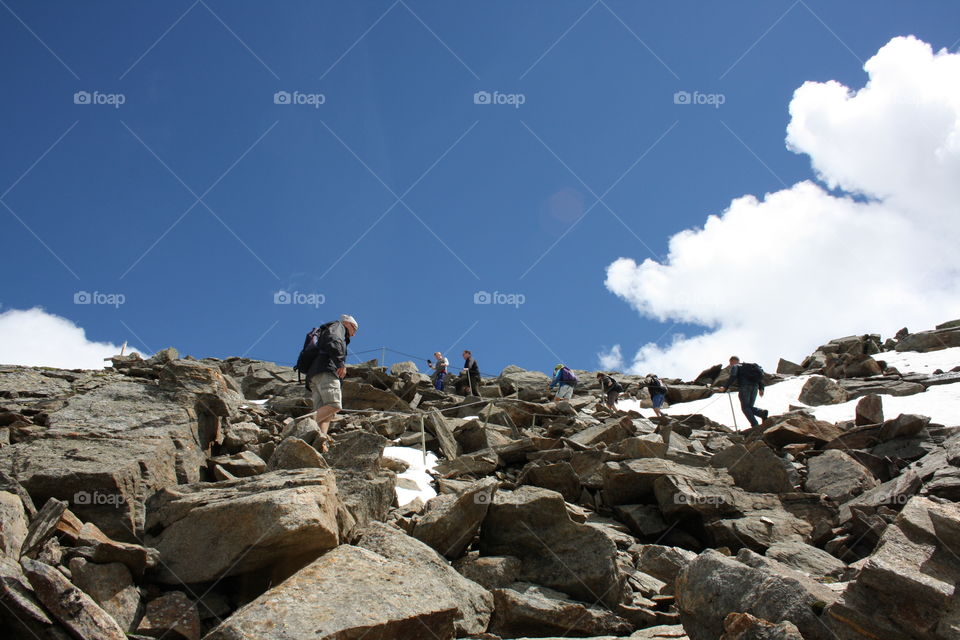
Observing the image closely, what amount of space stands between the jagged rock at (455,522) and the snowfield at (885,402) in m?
14.2

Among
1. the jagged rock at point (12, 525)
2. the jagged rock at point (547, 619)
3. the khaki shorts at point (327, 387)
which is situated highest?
the khaki shorts at point (327, 387)

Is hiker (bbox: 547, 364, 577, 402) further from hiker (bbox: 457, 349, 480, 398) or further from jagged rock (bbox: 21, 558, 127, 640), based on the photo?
jagged rock (bbox: 21, 558, 127, 640)

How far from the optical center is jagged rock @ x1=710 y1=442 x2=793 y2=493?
11055 millimetres

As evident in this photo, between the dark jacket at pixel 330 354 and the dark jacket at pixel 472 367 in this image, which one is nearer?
the dark jacket at pixel 330 354

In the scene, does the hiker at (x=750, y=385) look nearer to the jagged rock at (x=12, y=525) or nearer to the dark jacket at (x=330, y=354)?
the dark jacket at (x=330, y=354)

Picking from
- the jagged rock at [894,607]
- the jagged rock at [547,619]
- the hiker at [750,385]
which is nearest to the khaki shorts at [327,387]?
the jagged rock at [547,619]

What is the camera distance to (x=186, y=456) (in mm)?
7594

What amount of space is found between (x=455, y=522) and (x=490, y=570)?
699 millimetres

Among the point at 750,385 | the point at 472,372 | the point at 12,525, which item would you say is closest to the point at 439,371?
the point at 472,372

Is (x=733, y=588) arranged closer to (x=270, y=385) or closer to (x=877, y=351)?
(x=270, y=385)

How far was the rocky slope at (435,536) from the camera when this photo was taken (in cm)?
452

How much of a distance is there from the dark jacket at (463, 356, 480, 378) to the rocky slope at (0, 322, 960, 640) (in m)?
10.4

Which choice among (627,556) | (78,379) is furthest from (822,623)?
(78,379)

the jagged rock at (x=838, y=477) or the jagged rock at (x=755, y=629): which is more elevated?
the jagged rock at (x=838, y=477)
